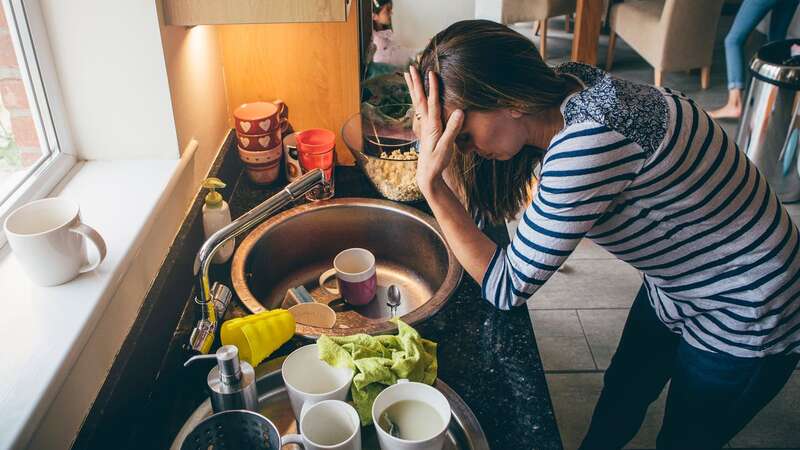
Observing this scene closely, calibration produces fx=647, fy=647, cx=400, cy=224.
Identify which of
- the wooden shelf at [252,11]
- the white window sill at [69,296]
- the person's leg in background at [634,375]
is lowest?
the person's leg in background at [634,375]

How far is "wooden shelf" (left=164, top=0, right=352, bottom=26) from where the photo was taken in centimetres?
112

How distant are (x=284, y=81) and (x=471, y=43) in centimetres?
79

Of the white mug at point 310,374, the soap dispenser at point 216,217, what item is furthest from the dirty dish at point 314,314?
the white mug at point 310,374

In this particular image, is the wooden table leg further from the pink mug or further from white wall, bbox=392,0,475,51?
the pink mug

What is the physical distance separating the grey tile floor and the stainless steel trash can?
0.57 ft

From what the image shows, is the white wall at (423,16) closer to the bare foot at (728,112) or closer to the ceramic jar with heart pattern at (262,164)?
the bare foot at (728,112)

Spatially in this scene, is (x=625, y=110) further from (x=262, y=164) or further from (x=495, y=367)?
(x=262, y=164)

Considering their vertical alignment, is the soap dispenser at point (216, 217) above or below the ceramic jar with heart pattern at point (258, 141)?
below

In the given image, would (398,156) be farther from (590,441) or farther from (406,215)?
(590,441)

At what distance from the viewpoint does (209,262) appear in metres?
1.07

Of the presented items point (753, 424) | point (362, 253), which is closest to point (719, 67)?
point (753, 424)

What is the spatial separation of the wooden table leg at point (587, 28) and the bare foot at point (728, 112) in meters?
1.27

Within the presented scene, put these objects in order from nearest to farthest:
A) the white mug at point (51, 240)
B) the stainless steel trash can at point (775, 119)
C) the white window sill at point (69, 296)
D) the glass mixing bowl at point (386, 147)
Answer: the white window sill at point (69, 296) → the white mug at point (51, 240) → the glass mixing bowl at point (386, 147) → the stainless steel trash can at point (775, 119)

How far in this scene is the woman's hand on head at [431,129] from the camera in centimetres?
101
